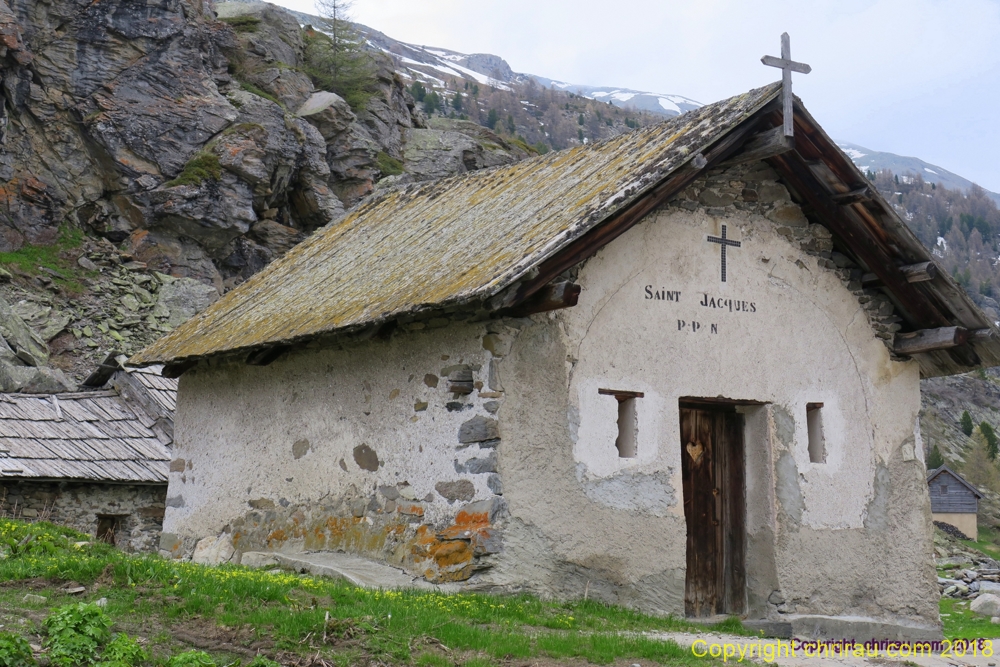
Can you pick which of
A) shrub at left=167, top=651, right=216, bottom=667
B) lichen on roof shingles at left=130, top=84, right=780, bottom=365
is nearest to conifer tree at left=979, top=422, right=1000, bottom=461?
lichen on roof shingles at left=130, top=84, right=780, bottom=365

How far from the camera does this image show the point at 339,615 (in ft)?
19.2

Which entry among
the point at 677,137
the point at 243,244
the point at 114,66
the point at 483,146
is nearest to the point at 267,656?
the point at 677,137

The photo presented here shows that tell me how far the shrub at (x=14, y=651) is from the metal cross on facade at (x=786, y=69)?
647 centimetres

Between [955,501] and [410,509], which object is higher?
[955,501]

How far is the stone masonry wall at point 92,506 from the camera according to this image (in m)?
14.0

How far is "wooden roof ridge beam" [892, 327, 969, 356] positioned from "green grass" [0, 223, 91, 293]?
875 inches

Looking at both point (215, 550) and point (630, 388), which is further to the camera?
point (215, 550)

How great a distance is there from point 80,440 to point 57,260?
13.7 meters

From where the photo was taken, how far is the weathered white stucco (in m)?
7.62

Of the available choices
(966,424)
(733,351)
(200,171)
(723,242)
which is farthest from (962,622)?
(966,424)

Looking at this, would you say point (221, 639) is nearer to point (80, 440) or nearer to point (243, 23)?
point (80, 440)

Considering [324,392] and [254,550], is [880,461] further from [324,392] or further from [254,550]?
[254,550]

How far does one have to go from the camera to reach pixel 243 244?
29500 millimetres

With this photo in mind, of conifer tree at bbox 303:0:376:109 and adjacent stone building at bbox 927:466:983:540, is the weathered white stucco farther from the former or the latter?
adjacent stone building at bbox 927:466:983:540
